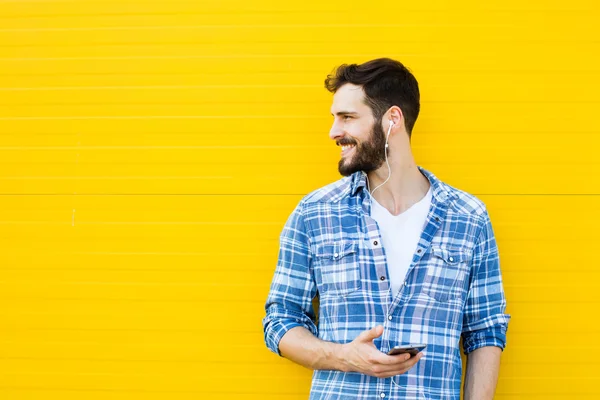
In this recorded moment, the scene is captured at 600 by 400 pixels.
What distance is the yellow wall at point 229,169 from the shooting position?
2871 millimetres

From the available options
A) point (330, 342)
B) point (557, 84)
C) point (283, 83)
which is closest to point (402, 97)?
point (283, 83)

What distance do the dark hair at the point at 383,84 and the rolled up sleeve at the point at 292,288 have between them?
544 millimetres

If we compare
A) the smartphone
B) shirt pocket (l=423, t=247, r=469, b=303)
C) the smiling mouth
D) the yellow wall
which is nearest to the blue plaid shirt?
shirt pocket (l=423, t=247, r=469, b=303)

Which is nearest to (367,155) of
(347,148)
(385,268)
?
(347,148)

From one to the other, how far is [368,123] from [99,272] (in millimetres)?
1374

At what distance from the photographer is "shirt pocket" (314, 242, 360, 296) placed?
2463mm

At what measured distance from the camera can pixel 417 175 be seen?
2674 mm

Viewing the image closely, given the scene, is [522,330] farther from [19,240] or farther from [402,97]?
[19,240]

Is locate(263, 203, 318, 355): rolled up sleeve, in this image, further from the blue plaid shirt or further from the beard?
the beard

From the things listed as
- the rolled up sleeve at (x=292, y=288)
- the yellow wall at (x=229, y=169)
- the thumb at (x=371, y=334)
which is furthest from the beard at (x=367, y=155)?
the thumb at (x=371, y=334)

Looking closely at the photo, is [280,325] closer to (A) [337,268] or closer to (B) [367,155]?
(A) [337,268]

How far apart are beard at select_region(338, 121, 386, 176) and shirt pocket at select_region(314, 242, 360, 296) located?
29 centimetres

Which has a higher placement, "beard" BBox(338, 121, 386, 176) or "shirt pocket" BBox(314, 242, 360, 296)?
"beard" BBox(338, 121, 386, 176)

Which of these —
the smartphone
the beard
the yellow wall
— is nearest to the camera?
the smartphone
